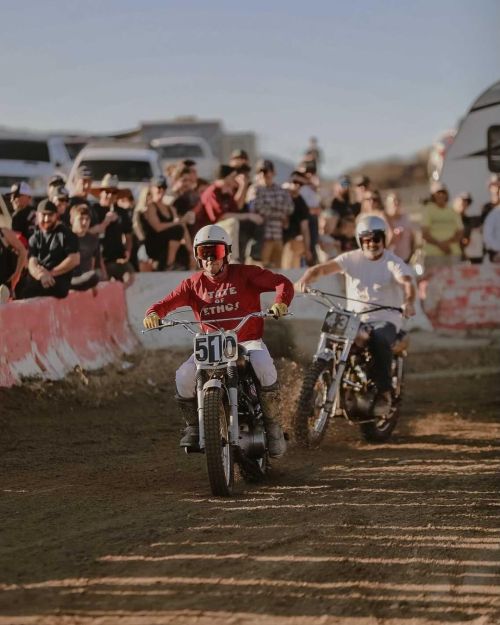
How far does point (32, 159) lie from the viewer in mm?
25344

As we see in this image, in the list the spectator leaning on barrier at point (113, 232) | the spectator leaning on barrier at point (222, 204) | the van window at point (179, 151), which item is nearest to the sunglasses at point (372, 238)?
the spectator leaning on barrier at point (113, 232)

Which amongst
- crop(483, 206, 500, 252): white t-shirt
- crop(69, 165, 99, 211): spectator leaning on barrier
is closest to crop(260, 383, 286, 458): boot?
crop(69, 165, 99, 211): spectator leaning on barrier

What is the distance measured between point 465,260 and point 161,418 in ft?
30.2

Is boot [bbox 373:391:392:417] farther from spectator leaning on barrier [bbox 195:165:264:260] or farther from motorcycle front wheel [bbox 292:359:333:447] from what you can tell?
spectator leaning on barrier [bbox 195:165:264:260]

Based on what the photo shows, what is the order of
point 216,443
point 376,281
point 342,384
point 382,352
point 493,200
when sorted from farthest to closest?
point 493,200, point 376,281, point 382,352, point 342,384, point 216,443

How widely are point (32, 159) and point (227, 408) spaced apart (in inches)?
655

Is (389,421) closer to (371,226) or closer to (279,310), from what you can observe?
(371,226)

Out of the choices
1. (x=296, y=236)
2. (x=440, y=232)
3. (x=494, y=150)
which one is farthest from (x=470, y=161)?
(x=494, y=150)

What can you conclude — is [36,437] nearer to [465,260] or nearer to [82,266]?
[82,266]

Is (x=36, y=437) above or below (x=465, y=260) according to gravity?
below

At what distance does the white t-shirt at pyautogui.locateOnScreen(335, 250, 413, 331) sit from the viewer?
1261 centimetres

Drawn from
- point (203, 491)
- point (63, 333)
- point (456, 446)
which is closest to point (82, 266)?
point (63, 333)

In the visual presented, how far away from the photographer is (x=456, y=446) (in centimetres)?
1246

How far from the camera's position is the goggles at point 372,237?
1251 centimetres
